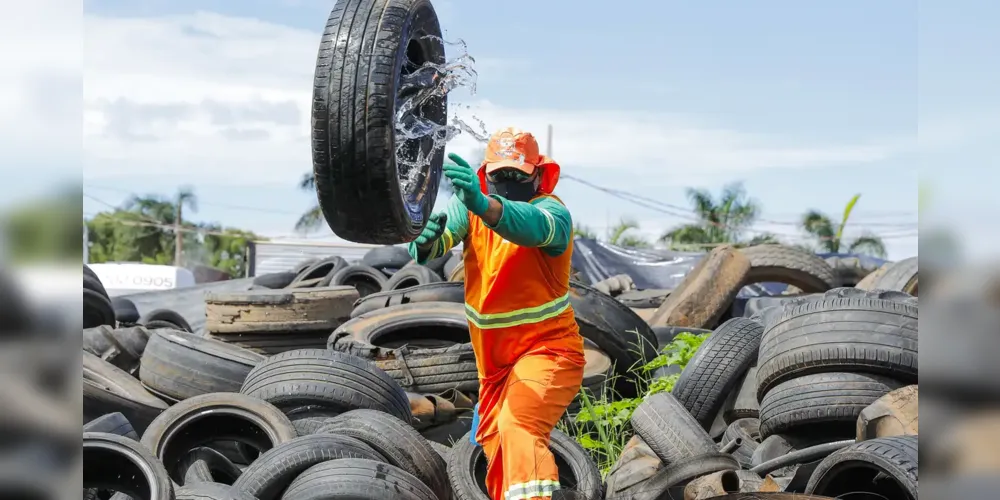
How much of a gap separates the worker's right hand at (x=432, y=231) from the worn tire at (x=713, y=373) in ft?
8.28

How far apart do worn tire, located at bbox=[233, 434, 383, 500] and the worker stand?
636 mm

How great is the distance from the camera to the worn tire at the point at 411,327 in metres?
7.16

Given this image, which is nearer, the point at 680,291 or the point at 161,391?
the point at 161,391

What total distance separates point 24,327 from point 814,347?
15.8 ft

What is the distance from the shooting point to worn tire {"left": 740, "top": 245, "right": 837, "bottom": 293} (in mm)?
9656

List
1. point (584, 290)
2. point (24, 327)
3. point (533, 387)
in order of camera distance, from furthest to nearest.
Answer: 1. point (584, 290)
2. point (533, 387)
3. point (24, 327)

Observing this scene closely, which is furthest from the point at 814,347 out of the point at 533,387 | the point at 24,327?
the point at 24,327

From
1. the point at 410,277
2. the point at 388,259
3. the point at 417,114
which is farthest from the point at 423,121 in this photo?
the point at 388,259

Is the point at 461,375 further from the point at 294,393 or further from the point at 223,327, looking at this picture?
the point at 223,327

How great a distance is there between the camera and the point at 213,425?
509 centimetres

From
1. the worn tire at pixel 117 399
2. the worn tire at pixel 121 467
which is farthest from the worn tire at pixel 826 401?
the worn tire at pixel 117 399

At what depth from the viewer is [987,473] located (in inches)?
36.4

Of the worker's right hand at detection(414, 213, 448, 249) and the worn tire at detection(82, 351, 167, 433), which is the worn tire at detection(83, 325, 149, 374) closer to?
the worn tire at detection(82, 351, 167, 433)

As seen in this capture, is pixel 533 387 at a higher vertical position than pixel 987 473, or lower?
lower
